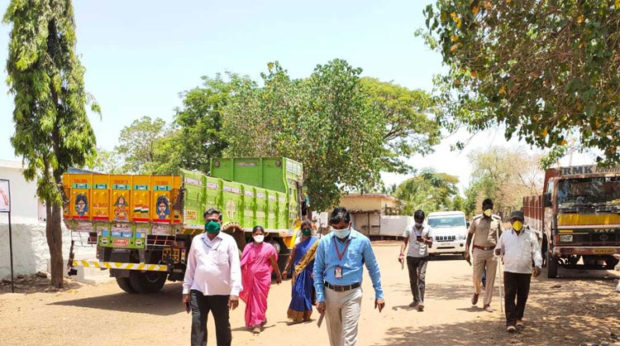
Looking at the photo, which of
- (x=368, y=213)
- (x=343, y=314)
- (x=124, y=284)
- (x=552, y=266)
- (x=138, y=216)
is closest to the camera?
(x=343, y=314)

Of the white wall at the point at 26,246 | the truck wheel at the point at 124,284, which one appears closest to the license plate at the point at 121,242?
the truck wheel at the point at 124,284

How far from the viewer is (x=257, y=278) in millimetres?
9594

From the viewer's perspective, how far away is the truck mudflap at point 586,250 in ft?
50.2

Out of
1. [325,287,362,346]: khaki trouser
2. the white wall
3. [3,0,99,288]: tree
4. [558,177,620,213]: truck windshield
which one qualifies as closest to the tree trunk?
[3,0,99,288]: tree

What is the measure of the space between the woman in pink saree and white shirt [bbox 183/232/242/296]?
2.74 m

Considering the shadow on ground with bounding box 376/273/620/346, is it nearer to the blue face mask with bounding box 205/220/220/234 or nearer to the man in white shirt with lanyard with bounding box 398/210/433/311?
the man in white shirt with lanyard with bounding box 398/210/433/311

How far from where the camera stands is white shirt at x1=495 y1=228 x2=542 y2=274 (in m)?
8.73

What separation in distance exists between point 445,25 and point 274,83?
20.7 m

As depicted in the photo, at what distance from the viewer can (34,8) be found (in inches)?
535

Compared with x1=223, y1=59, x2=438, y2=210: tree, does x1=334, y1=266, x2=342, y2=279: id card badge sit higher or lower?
lower

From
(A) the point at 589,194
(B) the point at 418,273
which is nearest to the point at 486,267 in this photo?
(B) the point at 418,273

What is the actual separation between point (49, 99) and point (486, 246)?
979 centimetres

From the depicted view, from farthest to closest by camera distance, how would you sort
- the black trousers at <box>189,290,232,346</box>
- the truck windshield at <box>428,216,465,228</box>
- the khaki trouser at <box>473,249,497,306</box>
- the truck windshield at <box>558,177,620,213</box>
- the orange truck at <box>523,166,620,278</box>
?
1. the truck windshield at <box>428,216,465,228</box>
2. the truck windshield at <box>558,177,620,213</box>
3. the orange truck at <box>523,166,620,278</box>
4. the khaki trouser at <box>473,249,497,306</box>
5. the black trousers at <box>189,290,232,346</box>

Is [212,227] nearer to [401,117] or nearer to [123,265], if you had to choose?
[123,265]
